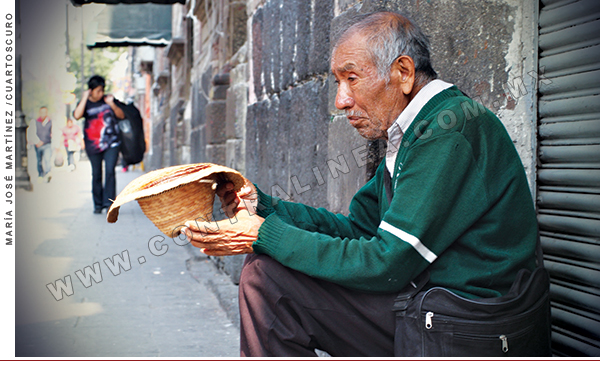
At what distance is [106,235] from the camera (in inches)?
291

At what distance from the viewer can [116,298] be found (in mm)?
4523

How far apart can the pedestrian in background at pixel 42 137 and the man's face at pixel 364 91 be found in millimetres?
13470

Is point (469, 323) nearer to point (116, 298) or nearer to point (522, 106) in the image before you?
point (522, 106)

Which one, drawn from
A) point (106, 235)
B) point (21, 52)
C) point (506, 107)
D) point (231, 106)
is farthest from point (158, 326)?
point (21, 52)

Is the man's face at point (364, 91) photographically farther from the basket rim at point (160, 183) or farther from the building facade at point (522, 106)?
the building facade at point (522, 106)

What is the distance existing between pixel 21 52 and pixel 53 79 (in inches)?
505

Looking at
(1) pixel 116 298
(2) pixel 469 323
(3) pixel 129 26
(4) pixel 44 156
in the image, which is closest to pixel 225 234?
(2) pixel 469 323

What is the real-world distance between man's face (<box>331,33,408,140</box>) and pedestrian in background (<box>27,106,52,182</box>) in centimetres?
1347

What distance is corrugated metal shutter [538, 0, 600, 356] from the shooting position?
2.11 metres

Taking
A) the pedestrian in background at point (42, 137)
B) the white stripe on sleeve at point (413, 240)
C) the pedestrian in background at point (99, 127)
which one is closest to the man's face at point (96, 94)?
the pedestrian in background at point (99, 127)

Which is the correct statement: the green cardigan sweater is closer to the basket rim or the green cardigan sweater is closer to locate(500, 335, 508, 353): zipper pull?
locate(500, 335, 508, 353): zipper pull

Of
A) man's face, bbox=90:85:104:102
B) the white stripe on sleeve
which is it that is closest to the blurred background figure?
man's face, bbox=90:85:104:102

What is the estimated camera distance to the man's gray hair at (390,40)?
1837 mm
